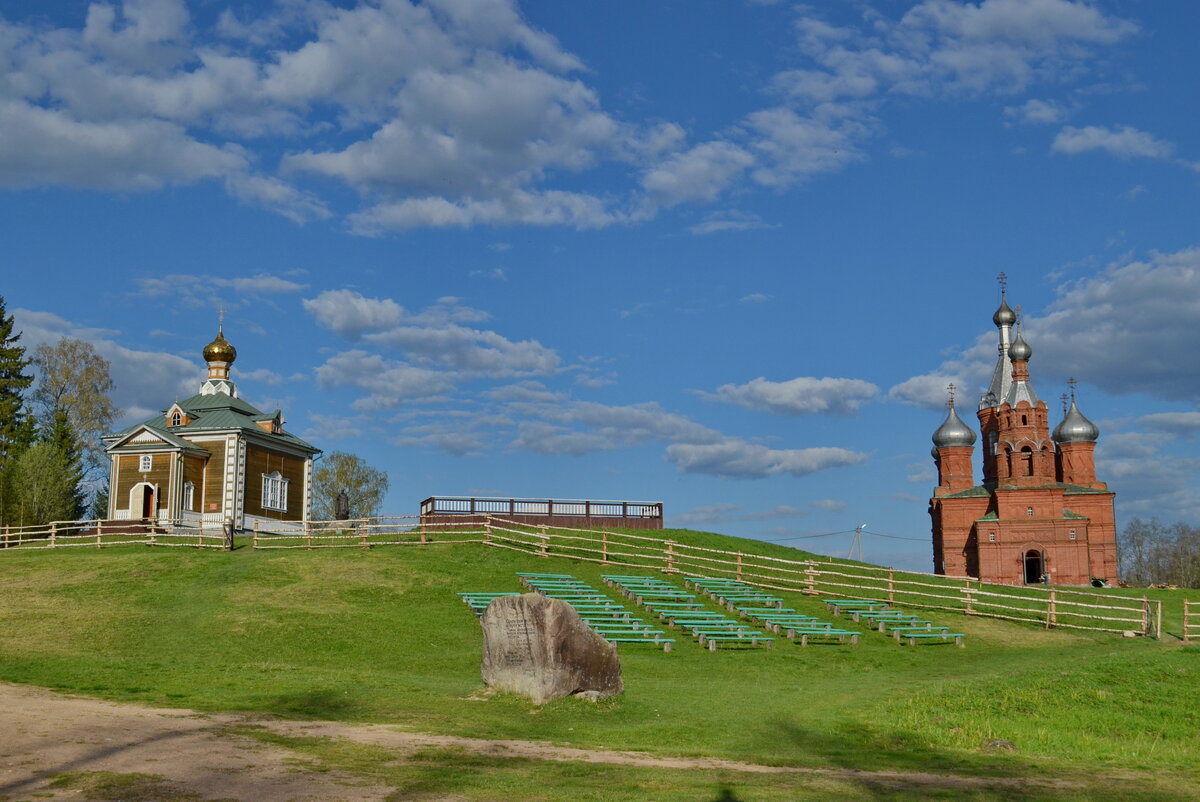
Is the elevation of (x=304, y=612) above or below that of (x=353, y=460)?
below

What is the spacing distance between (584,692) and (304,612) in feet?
39.9

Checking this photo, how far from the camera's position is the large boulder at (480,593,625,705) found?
17.3 metres

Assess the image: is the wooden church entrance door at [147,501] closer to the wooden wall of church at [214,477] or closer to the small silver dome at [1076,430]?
the wooden wall of church at [214,477]

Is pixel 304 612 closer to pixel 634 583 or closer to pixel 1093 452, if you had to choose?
pixel 634 583

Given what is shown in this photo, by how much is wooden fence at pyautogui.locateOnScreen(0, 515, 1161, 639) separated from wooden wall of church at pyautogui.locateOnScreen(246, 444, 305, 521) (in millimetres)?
4116

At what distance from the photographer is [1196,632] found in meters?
31.1

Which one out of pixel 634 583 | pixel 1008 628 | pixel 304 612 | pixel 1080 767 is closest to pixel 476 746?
pixel 1080 767

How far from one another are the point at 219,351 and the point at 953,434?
47.3m

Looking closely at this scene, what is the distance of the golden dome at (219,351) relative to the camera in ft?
180

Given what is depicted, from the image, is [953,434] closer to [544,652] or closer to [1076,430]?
[1076,430]

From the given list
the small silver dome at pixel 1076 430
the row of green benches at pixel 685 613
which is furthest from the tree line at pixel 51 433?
the small silver dome at pixel 1076 430

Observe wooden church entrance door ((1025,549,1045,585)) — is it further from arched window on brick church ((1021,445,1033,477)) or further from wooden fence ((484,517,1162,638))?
wooden fence ((484,517,1162,638))

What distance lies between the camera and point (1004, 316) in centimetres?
7450

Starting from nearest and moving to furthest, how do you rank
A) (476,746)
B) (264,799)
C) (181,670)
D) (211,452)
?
(264,799) → (476,746) → (181,670) → (211,452)
